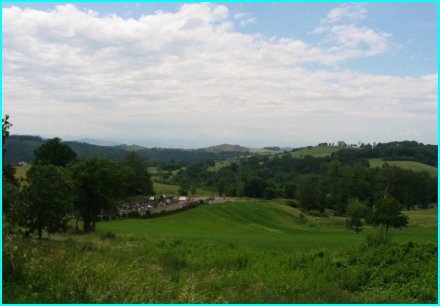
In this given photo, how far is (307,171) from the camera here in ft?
596

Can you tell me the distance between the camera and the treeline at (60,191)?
1952cm

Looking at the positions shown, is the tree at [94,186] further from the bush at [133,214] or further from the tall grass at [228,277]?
the bush at [133,214]

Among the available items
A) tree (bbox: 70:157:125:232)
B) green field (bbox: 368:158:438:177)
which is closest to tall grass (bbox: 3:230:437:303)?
tree (bbox: 70:157:125:232)

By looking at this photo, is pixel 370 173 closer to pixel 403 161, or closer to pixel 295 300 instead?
pixel 403 161

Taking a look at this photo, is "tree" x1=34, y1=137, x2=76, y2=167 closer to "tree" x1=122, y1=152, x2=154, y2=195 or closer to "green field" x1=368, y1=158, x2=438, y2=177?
"tree" x1=122, y1=152, x2=154, y2=195

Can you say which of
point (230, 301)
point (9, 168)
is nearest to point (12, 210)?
point (9, 168)

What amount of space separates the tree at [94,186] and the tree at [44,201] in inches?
385

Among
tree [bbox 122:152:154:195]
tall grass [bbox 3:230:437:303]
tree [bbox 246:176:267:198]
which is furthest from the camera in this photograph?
tree [bbox 246:176:267:198]

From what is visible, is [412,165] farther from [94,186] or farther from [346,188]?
[94,186]

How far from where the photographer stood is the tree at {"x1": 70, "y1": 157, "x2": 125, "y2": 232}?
34.9 metres

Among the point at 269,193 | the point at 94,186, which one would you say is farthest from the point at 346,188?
the point at 94,186

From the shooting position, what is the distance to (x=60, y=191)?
2452cm

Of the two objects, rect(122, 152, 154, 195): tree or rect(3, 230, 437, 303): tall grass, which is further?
rect(122, 152, 154, 195): tree

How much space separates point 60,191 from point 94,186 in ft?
34.8
